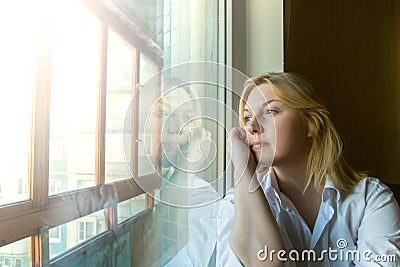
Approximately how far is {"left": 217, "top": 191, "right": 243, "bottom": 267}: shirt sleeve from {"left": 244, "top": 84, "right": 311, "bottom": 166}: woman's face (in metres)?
0.10

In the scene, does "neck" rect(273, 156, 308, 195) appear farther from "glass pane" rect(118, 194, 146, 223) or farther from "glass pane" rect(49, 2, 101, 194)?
"glass pane" rect(49, 2, 101, 194)

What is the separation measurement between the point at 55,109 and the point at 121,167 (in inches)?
6.0

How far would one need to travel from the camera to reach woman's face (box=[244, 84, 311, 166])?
0.72m

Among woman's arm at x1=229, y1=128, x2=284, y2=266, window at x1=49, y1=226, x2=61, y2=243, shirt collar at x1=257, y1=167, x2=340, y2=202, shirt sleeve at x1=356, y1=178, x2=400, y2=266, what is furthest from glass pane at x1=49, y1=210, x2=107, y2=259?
shirt sleeve at x1=356, y1=178, x2=400, y2=266

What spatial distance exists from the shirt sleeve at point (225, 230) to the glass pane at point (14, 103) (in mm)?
454

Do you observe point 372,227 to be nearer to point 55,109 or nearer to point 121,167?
point 121,167

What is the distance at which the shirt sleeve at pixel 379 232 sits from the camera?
709 millimetres

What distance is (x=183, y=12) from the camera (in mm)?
802

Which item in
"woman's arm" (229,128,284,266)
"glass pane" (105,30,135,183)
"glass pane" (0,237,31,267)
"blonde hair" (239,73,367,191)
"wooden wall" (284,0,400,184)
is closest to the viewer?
"glass pane" (0,237,31,267)

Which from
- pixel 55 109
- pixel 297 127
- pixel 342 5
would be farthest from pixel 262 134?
pixel 342 5

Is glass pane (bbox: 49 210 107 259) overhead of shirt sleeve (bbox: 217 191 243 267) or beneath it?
overhead

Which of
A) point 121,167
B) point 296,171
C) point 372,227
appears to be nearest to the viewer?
point 121,167

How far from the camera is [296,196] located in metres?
0.84

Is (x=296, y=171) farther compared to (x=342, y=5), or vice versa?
(x=342, y=5)
